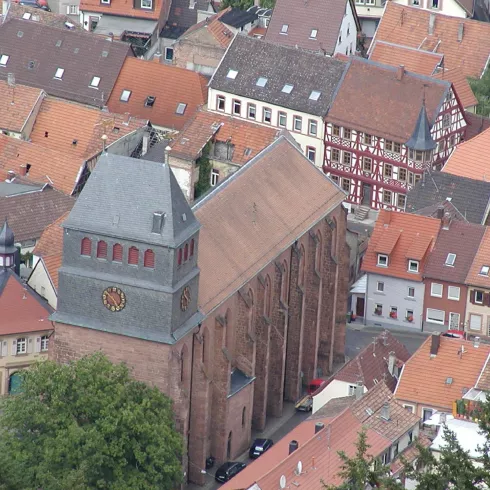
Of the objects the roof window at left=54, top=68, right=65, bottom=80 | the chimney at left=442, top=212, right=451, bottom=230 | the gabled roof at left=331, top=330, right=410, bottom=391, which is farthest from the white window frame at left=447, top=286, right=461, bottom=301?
the roof window at left=54, top=68, right=65, bottom=80

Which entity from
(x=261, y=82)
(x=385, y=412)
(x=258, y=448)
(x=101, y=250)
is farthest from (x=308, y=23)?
(x=101, y=250)

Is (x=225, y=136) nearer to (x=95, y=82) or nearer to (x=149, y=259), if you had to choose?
(x=95, y=82)

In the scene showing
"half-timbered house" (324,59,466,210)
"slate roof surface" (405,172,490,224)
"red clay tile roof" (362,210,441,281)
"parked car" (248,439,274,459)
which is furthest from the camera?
"half-timbered house" (324,59,466,210)

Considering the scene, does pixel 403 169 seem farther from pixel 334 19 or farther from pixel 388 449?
pixel 388 449

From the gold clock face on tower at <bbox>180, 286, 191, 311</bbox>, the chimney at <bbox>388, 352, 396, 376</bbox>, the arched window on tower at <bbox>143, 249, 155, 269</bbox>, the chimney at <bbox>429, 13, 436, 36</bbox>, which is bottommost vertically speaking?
the chimney at <bbox>388, 352, 396, 376</bbox>

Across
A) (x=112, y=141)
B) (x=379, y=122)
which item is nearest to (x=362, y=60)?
(x=379, y=122)

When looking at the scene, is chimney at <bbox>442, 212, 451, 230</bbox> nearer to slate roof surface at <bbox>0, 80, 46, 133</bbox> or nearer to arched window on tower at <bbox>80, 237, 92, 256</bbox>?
arched window on tower at <bbox>80, 237, 92, 256</bbox>
